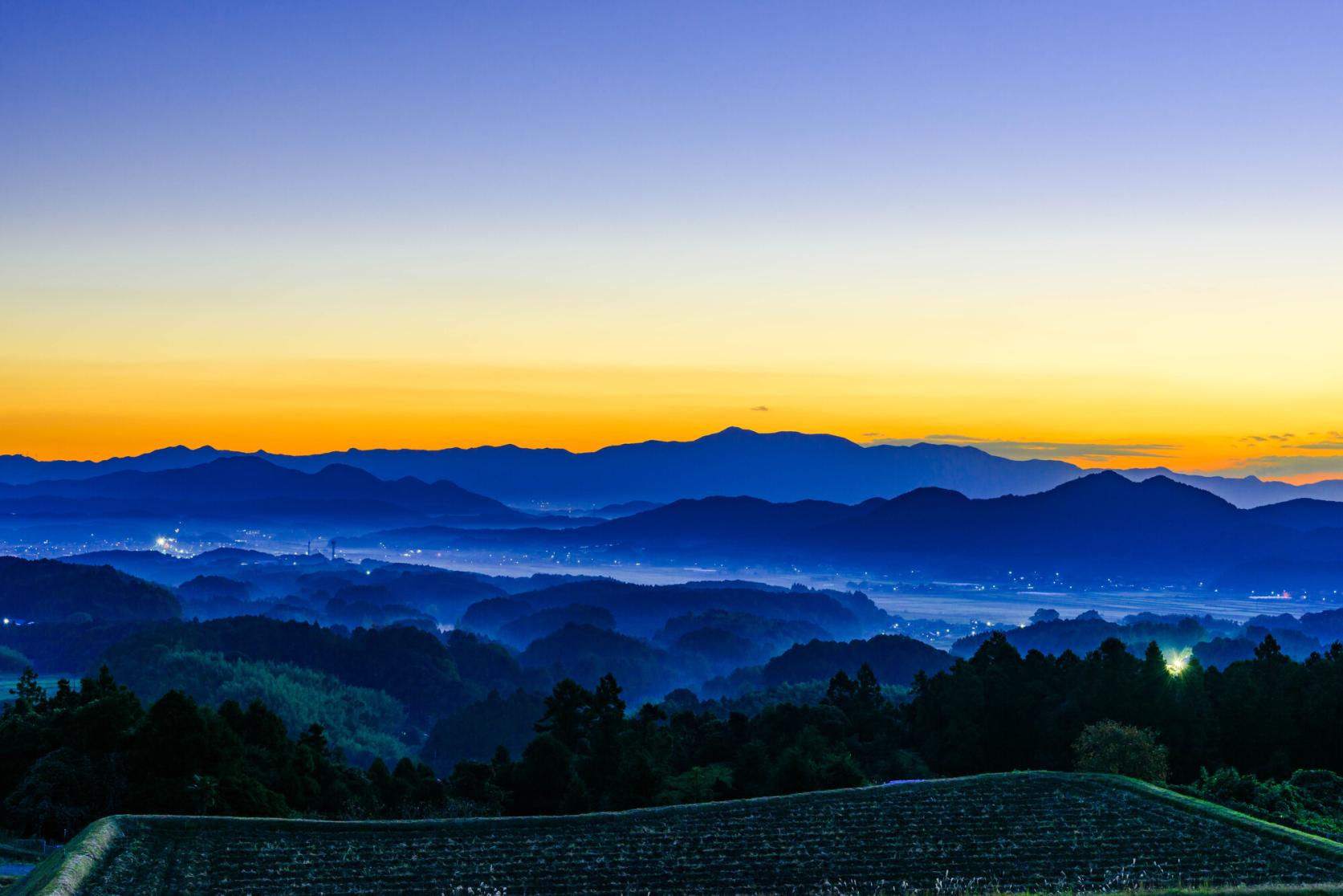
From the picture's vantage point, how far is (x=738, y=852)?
31.3 meters

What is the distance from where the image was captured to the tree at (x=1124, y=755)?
44.7 m

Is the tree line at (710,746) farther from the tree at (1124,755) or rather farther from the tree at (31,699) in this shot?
the tree at (31,699)

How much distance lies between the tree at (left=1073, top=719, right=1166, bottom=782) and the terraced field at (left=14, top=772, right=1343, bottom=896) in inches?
346

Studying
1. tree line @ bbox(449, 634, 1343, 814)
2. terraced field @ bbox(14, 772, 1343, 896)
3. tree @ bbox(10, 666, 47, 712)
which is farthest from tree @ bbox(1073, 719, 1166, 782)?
tree @ bbox(10, 666, 47, 712)

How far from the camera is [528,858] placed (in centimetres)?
3052

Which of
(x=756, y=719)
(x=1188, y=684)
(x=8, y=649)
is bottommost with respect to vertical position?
(x=8, y=649)

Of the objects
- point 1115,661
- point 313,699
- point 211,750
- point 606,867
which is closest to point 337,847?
point 606,867

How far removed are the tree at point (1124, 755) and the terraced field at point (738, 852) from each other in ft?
28.8

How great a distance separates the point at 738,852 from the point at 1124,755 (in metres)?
21.0

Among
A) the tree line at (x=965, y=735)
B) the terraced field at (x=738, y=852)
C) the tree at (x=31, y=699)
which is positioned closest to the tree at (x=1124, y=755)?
the tree line at (x=965, y=735)

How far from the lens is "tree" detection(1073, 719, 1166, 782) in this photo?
147 feet

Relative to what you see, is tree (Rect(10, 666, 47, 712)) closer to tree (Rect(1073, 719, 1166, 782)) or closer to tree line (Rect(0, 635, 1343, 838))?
tree line (Rect(0, 635, 1343, 838))

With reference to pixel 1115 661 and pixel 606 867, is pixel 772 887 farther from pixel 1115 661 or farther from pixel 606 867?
pixel 1115 661

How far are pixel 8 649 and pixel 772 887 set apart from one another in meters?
195
